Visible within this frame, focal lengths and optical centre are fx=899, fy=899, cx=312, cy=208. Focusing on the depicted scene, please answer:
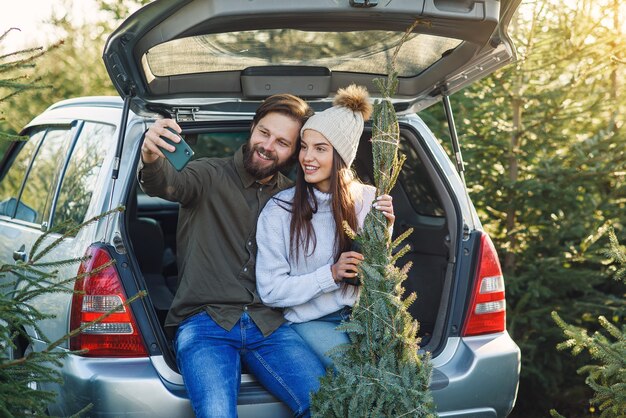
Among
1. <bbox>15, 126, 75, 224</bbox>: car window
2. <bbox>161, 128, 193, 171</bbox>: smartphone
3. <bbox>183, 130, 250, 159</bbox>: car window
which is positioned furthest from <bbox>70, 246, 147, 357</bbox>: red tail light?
<bbox>183, 130, 250, 159</bbox>: car window

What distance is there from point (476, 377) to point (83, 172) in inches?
78.1

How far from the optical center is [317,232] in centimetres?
362

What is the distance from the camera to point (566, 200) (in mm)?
5918

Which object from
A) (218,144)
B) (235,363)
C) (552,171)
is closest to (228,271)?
(235,363)

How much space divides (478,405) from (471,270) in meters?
0.58

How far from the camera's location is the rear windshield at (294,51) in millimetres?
3570

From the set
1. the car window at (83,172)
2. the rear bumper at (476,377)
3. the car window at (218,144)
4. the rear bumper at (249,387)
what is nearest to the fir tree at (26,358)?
the rear bumper at (249,387)

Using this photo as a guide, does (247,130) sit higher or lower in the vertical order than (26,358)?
higher

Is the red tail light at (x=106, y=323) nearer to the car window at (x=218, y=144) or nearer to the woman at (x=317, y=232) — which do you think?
the woman at (x=317, y=232)

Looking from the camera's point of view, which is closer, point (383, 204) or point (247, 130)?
point (383, 204)

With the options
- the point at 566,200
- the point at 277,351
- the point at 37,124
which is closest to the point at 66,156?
the point at 37,124

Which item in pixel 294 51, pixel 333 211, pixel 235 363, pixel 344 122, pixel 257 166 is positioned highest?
pixel 294 51

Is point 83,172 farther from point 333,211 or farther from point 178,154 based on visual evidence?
point 333,211

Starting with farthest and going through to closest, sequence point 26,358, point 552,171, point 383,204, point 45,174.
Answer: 1. point 552,171
2. point 45,174
3. point 383,204
4. point 26,358
